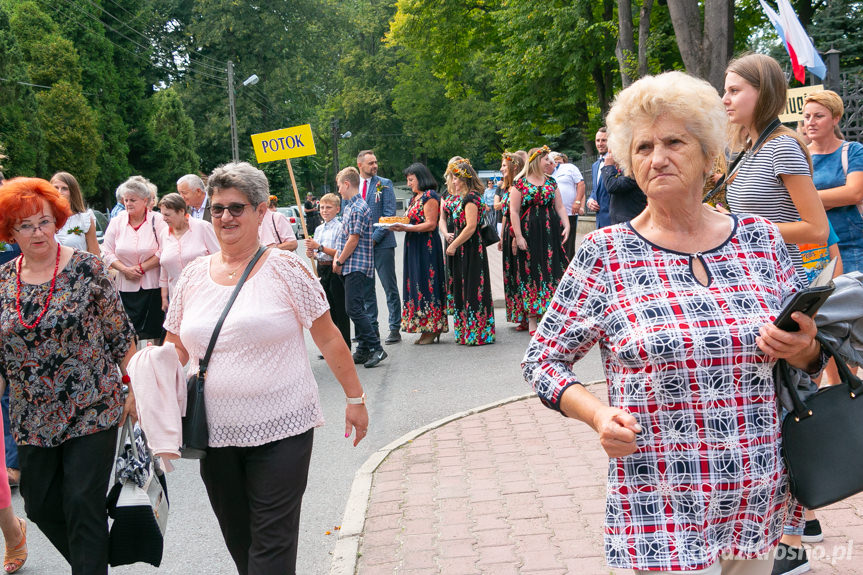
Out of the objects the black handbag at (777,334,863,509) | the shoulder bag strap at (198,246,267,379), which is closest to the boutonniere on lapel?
Answer: the shoulder bag strap at (198,246,267,379)

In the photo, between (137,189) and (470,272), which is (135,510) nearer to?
(137,189)

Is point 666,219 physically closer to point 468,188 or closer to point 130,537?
point 130,537

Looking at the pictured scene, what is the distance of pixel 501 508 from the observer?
528 cm

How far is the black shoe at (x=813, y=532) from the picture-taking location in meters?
4.28

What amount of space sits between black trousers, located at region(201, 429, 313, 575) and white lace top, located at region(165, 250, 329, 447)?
0.08 metres

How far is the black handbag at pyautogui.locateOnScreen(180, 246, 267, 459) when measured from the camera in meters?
3.65

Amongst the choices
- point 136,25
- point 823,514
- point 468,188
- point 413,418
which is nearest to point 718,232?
point 823,514

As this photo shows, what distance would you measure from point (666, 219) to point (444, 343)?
9.05 m

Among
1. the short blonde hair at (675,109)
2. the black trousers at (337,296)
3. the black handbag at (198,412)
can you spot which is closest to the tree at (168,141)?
the black trousers at (337,296)

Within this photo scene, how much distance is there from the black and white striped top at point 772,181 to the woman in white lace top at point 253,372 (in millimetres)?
1878

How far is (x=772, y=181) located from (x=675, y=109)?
144 cm

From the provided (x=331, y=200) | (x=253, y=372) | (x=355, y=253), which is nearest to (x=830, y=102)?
(x=253, y=372)

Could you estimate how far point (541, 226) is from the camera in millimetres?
11297

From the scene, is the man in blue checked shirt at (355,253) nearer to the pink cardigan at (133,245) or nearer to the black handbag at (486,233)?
the black handbag at (486,233)
